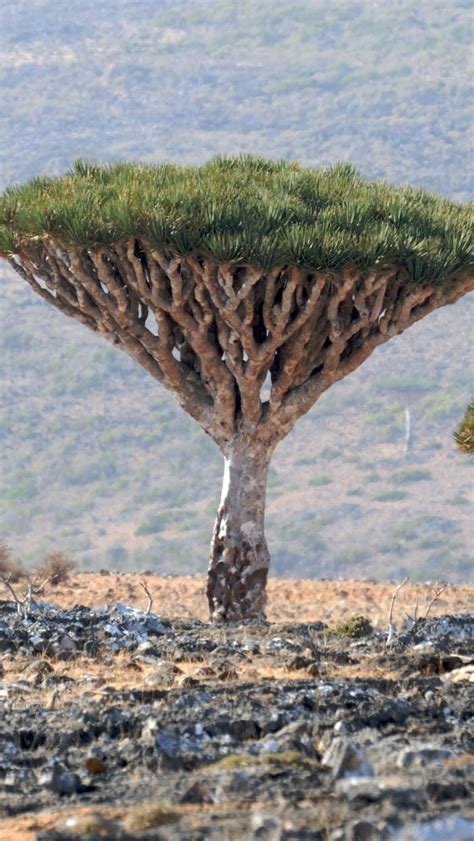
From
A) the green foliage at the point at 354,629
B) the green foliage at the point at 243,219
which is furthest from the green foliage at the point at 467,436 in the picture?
the green foliage at the point at 354,629

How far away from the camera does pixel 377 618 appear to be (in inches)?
765

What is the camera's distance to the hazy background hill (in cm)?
6172

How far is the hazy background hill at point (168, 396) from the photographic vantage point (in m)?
61.7

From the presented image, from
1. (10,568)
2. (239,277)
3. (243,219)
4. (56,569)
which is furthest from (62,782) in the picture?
(10,568)

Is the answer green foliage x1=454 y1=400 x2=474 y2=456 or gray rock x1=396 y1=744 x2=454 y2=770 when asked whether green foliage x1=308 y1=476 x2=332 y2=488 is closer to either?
green foliage x1=454 y1=400 x2=474 y2=456

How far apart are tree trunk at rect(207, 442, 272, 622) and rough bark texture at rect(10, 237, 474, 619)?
1 cm

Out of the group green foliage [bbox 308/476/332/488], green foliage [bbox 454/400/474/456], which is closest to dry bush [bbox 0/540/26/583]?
green foliage [bbox 454/400/474/456]

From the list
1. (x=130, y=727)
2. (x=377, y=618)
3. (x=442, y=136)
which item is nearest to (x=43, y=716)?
(x=130, y=727)

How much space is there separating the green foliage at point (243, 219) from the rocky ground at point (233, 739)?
146 inches

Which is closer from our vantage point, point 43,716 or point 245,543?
point 43,716

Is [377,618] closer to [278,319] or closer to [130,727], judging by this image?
[278,319]

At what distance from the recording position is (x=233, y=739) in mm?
7590

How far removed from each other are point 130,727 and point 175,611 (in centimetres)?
1312

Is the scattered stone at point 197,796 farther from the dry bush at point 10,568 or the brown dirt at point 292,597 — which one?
the dry bush at point 10,568
